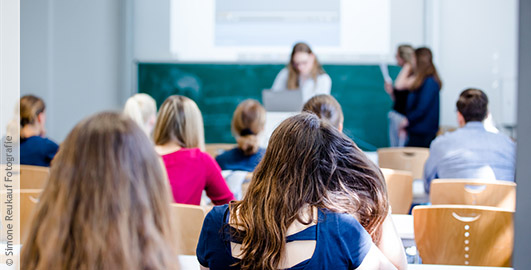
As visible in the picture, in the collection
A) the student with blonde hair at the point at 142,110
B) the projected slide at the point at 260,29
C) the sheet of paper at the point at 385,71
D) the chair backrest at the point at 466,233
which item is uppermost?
the projected slide at the point at 260,29

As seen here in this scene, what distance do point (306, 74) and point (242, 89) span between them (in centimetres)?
187

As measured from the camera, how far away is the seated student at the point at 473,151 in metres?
3.51

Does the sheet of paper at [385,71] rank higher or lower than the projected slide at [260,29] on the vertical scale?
lower

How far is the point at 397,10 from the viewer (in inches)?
271

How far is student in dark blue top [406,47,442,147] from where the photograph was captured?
5551 mm

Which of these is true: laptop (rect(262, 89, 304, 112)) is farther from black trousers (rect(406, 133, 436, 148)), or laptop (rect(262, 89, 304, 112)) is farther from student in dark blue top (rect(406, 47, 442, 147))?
black trousers (rect(406, 133, 436, 148))

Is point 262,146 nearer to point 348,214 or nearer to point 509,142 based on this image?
point 509,142

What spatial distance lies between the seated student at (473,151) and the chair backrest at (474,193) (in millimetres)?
542

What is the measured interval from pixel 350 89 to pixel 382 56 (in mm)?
556

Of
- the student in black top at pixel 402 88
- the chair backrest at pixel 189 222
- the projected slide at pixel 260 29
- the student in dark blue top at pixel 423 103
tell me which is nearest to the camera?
the chair backrest at pixel 189 222

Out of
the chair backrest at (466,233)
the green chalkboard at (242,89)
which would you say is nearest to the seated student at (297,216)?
the chair backrest at (466,233)

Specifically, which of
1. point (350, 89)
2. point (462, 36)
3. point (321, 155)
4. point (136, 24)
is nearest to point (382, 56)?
point (350, 89)

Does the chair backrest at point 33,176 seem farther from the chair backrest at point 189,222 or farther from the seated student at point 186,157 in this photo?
the chair backrest at point 189,222

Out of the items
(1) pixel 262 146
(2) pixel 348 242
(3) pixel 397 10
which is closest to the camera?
(2) pixel 348 242
